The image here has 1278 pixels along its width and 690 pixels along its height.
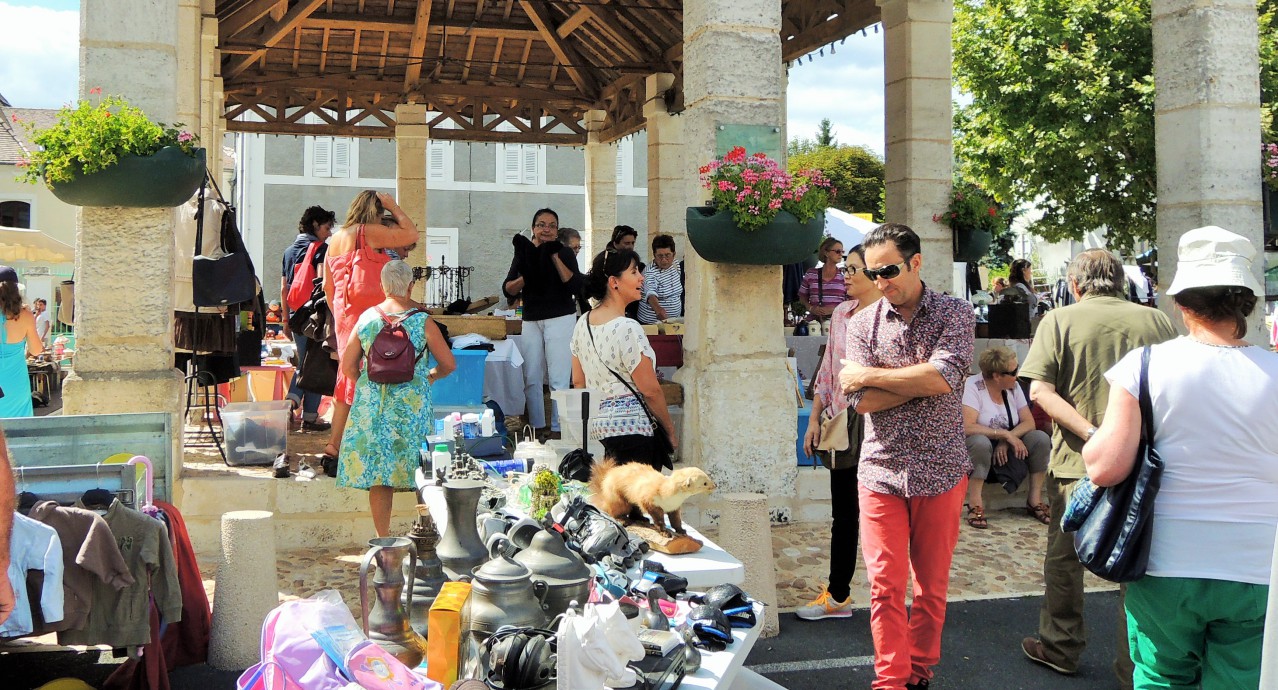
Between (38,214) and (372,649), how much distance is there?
36.6m

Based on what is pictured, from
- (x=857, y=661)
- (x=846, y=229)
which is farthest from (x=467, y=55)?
(x=857, y=661)

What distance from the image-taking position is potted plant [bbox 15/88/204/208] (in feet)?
17.5

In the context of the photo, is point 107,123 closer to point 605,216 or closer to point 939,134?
point 939,134

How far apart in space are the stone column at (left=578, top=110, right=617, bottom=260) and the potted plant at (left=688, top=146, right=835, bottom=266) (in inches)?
396

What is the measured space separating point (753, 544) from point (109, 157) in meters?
3.90

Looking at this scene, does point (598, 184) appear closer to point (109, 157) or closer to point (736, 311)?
point (736, 311)

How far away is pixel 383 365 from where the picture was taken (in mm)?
4852

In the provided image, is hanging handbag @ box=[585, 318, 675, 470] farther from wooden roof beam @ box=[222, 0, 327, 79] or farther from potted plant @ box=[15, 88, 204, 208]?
wooden roof beam @ box=[222, 0, 327, 79]

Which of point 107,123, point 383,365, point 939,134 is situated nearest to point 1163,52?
point 939,134

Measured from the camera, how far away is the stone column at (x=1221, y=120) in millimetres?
6480

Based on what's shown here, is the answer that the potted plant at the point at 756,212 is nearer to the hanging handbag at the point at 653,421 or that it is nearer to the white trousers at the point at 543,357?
the hanging handbag at the point at 653,421

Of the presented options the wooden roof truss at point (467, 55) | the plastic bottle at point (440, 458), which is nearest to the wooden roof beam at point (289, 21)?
the wooden roof truss at point (467, 55)

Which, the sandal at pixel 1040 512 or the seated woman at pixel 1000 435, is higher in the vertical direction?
the seated woman at pixel 1000 435

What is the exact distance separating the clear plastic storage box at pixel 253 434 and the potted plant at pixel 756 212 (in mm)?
2975
